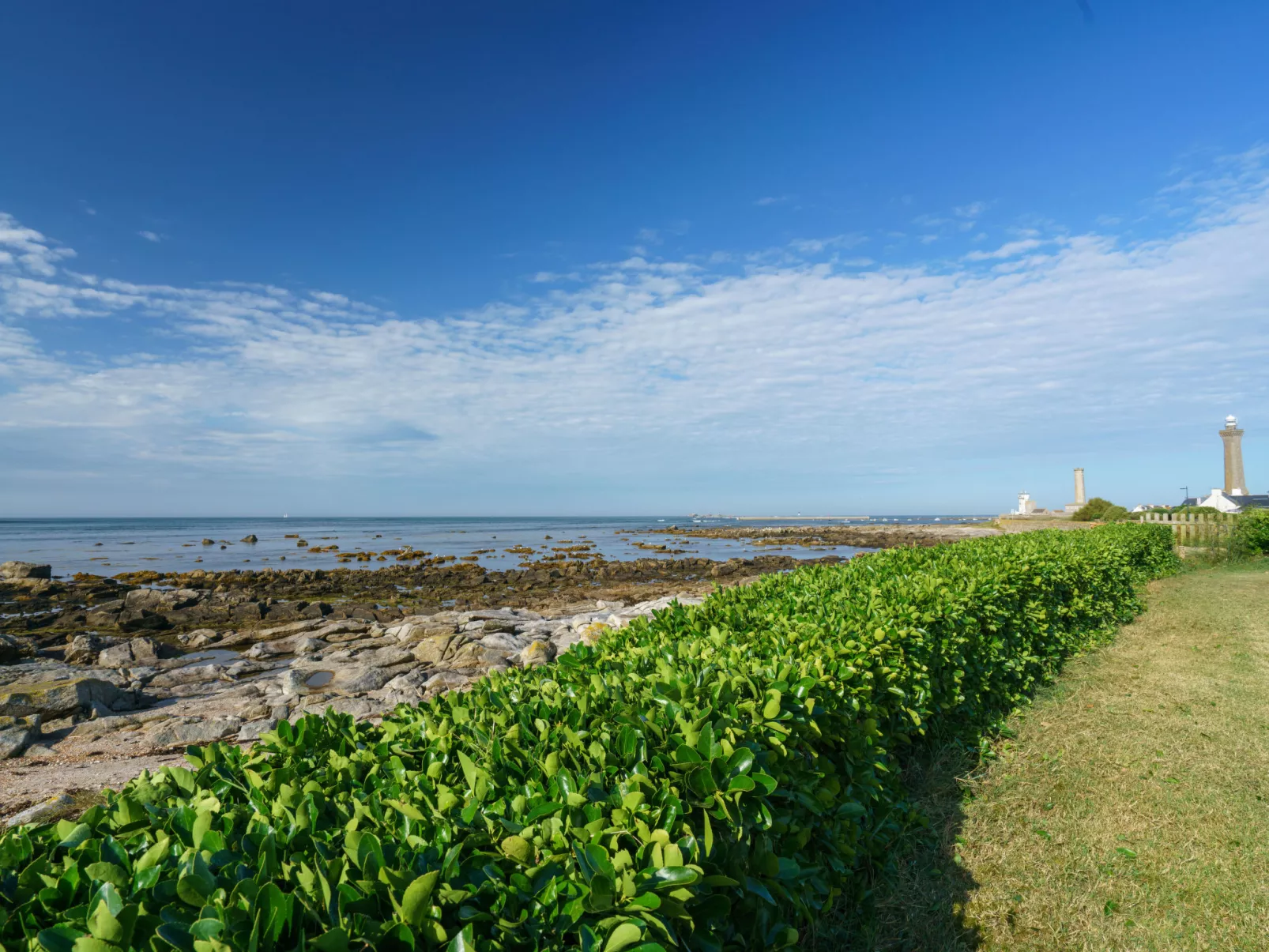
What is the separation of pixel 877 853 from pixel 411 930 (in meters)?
2.83

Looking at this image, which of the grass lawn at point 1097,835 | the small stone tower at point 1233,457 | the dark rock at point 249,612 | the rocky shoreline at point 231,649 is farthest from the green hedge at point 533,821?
the small stone tower at point 1233,457

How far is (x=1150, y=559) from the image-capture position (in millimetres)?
14438

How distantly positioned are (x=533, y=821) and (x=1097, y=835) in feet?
12.0

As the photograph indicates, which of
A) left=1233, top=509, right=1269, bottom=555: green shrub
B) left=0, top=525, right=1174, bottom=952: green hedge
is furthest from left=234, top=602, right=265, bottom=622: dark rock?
left=1233, top=509, right=1269, bottom=555: green shrub

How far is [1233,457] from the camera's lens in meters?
33.7

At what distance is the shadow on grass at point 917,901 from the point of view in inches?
115

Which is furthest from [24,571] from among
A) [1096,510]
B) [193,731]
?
[1096,510]

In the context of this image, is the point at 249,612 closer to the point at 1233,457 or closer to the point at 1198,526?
the point at 1198,526

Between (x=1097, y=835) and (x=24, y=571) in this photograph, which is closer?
(x=1097, y=835)

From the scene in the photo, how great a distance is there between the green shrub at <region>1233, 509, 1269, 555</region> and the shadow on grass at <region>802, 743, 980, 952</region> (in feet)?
61.7

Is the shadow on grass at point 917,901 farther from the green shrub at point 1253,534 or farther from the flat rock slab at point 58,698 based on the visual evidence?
the green shrub at point 1253,534

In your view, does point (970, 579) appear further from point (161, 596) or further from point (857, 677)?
point (161, 596)

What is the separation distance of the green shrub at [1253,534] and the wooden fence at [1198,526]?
21 cm

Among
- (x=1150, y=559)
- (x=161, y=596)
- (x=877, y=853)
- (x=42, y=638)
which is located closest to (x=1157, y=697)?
(x=877, y=853)
